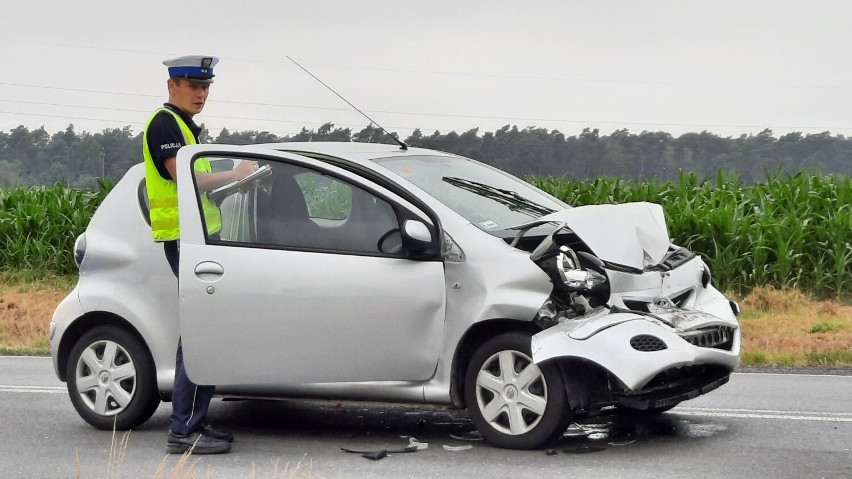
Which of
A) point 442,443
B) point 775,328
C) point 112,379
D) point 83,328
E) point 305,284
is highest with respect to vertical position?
point 305,284

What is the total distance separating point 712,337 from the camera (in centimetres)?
746

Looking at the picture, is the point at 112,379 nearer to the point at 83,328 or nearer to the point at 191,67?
the point at 83,328

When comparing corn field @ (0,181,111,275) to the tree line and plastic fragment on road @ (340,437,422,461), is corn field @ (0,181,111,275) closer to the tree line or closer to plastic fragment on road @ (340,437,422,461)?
the tree line

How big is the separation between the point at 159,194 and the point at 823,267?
11.5m

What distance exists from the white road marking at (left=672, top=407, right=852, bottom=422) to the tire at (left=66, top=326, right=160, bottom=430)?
135 inches

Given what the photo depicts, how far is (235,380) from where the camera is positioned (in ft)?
24.9

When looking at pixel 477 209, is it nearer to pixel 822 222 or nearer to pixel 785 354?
pixel 785 354

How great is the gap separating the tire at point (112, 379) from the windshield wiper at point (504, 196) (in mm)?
2217

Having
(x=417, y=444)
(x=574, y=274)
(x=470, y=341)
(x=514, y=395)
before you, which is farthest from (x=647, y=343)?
(x=417, y=444)

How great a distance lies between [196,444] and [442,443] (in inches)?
56.0

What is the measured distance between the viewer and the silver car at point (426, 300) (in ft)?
23.6

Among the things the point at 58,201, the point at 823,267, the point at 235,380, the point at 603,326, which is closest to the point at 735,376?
the point at 603,326

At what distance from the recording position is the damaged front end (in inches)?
276

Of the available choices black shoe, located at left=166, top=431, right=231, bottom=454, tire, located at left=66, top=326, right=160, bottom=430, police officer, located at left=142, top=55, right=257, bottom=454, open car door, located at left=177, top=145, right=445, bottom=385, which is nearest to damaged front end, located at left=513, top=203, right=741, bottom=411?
open car door, located at left=177, top=145, right=445, bottom=385
